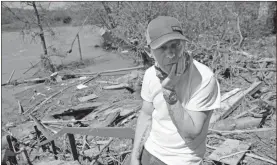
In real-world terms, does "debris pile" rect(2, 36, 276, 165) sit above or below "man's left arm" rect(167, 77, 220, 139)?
below

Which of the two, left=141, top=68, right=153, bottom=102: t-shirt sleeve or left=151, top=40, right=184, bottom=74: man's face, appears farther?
left=141, top=68, right=153, bottom=102: t-shirt sleeve

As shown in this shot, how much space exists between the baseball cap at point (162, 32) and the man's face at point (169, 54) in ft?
0.12

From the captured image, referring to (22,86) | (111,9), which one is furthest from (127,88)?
(111,9)

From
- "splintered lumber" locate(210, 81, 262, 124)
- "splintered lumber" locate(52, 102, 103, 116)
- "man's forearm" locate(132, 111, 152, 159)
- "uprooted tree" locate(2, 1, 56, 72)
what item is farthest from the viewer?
"uprooted tree" locate(2, 1, 56, 72)

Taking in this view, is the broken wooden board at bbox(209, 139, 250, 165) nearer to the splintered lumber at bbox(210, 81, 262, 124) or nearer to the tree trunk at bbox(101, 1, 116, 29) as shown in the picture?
the splintered lumber at bbox(210, 81, 262, 124)

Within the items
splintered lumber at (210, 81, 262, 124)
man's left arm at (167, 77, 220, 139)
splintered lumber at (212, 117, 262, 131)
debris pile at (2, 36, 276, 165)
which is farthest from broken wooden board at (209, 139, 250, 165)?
man's left arm at (167, 77, 220, 139)

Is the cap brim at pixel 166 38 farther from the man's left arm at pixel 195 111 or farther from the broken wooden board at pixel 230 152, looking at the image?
the broken wooden board at pixel 230 152

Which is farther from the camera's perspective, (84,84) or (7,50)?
(7,50)

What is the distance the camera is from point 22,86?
45.8 ft

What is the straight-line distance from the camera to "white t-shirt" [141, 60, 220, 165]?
1858 millimetres

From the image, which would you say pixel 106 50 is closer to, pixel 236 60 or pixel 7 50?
pixel 7 50

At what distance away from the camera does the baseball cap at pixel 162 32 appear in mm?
1861

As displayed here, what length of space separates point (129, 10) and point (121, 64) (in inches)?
134

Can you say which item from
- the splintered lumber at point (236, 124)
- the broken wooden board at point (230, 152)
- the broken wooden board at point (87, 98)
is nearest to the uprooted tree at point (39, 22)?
the broken wooden board at point (87, 98)
